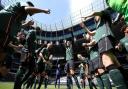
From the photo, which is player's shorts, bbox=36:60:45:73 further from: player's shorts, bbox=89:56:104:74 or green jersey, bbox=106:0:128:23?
green jersey, bbox=106:0:128:23

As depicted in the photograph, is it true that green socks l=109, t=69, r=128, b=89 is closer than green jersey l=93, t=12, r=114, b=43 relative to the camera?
Yes

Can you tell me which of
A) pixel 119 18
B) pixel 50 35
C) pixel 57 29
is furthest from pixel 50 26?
pixel 119 18

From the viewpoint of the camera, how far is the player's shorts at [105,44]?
6074 mm

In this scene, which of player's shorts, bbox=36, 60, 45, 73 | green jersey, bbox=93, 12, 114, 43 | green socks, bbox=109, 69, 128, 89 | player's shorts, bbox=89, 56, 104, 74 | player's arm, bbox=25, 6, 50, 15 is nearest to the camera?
green socks, bbox=109, 69, 128, 89

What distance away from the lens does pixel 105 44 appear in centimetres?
625

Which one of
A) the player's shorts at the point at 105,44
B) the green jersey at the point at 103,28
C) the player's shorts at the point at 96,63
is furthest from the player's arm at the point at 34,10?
the player's shorts at the point at 96,63

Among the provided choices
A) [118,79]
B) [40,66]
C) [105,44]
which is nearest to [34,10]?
[105,44]

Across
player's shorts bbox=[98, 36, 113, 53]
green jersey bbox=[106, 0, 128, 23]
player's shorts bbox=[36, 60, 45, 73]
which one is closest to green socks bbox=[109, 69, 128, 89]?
player's shorts bbox=[98, 36, 113, 53]

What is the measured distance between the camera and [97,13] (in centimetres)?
631

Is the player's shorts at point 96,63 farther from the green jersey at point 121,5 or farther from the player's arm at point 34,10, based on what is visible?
the green jersey at point 121,5

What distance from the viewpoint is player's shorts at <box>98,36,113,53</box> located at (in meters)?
6.07

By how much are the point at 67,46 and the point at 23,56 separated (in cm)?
626

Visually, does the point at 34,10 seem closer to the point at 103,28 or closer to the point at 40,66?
the point at 103,28

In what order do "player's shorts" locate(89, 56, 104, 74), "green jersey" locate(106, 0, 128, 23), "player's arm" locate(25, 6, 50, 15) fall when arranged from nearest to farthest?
"green jersey" locate(106, 0, 128, 23), "player's arm" locate(25, 6, 50, 15), "player's shorts" locate(89, 56, 104, 74)
